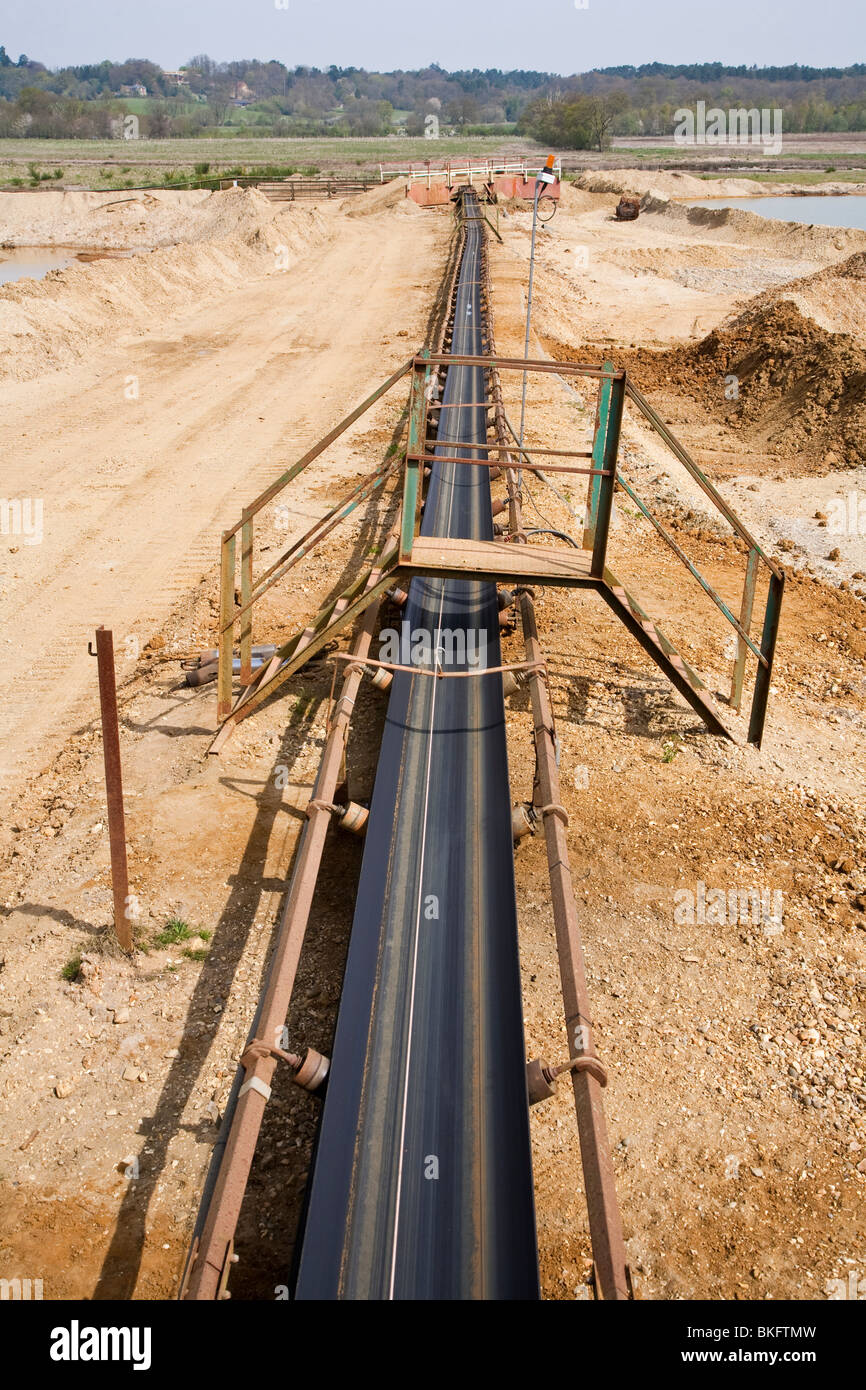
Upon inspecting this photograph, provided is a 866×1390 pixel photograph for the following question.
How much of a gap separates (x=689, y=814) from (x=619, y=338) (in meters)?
20.4

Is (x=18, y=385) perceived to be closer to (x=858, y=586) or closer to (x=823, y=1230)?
(x=858, y=586)

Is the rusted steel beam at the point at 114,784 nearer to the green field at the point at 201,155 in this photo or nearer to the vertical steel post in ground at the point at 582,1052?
the vertical steel post in ground at the point at 582,1052

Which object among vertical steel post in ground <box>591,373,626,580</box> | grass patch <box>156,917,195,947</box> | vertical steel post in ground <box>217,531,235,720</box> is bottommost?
grass patch <box>156,917,195,947</box>

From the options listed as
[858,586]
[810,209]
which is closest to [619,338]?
[858,586]

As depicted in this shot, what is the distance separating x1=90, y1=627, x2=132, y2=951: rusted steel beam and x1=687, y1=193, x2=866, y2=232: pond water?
58.7 m

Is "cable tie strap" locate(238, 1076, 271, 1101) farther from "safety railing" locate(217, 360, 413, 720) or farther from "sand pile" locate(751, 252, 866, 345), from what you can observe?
"sand pile" locate(751, 252, 866, 345)

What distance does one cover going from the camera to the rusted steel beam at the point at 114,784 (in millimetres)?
5484

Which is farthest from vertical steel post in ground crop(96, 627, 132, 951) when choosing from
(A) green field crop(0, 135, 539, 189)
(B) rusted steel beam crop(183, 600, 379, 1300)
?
(A) green field crop(0, 135, 539, 189)

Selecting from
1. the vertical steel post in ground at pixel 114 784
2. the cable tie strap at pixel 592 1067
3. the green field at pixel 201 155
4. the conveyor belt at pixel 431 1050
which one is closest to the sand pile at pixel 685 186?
the green field at pixel 201 155

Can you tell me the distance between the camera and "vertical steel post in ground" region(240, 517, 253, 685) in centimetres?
754

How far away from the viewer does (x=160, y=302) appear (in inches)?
1047

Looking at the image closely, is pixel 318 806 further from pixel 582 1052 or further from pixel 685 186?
pixel 685 186

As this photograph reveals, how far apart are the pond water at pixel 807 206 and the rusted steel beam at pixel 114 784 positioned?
58664 millimetres

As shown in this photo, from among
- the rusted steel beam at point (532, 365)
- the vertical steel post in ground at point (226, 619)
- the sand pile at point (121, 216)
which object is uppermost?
the sand pile at point (121, 216)
